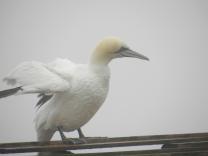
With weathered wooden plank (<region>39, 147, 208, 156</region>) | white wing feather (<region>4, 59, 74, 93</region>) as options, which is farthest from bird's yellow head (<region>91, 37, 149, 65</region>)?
weathered wooden plank (<region>39, 147, 208, 156</region>)

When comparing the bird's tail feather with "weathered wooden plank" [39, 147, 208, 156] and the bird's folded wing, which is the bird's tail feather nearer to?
the bird's folded wing

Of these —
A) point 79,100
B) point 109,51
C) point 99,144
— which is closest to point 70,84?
point 79,100

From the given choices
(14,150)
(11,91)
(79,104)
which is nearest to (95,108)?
(79,104)

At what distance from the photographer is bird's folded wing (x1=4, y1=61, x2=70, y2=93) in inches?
49.7

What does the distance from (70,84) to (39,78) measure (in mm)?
101

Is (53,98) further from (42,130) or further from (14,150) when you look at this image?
(14,150)

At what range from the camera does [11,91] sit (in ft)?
4.17

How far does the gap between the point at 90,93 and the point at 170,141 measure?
0.34 metres

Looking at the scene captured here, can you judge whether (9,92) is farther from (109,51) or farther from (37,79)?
(109,51)

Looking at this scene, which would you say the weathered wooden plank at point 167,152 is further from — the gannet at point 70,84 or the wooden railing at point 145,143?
the gannet at point 70,84

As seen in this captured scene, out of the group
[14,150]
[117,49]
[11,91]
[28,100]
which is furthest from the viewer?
[28,100]

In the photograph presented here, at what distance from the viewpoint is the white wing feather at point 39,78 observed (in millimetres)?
1263

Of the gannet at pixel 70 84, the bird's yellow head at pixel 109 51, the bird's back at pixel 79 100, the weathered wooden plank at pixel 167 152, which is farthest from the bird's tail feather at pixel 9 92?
the weathered wooden plank at pixel 167 152

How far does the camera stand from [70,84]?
133 cm
